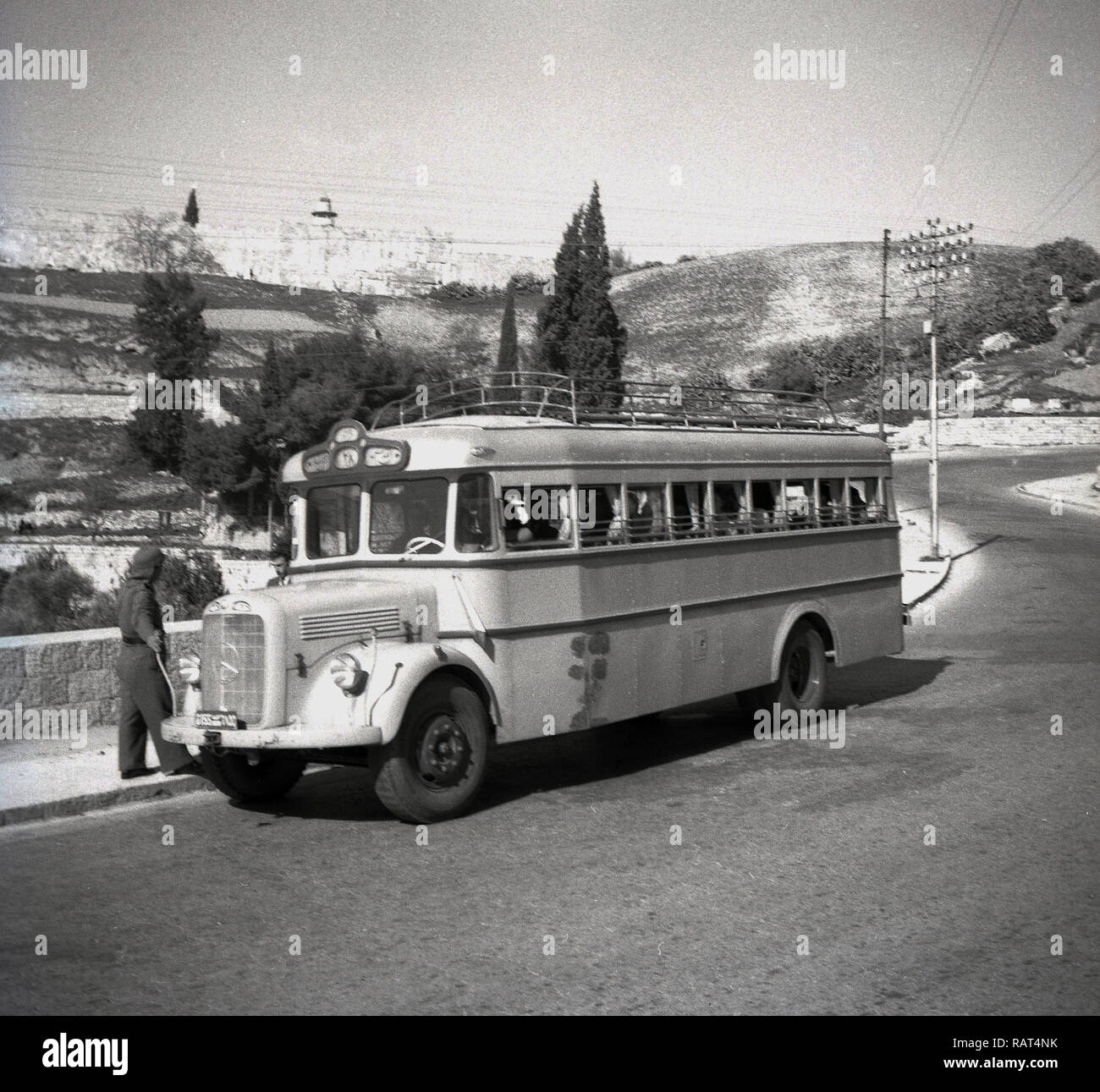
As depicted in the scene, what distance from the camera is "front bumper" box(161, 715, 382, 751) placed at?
802 cm

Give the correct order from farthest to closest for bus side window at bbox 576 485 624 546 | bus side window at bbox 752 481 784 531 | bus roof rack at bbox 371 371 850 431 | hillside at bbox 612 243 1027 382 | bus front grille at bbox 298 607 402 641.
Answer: hillside at bbox 612 243 1027 382 < bus side window at bbox 752 481 784 531 < bus roof rack at bbox 371 371 850 431 < bus side window at bbox 576 485 624 546 < bus front grille at bbox 298 607 402 641

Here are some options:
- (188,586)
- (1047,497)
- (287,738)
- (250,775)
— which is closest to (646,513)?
(250,775)

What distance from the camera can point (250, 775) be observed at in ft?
30.7

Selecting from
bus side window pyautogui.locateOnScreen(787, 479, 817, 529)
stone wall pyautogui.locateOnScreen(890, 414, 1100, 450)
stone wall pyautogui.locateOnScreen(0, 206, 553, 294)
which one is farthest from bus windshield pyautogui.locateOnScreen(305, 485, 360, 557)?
stone wall pyautogui.locateOnScreen(0, 206, 553, 294)

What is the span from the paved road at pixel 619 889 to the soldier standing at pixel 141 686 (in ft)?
1.45

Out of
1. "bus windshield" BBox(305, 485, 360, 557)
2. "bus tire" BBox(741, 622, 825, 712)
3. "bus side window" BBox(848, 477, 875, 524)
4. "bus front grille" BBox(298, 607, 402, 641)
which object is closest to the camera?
"bus front grille" BBox(298, 607, 402, 641)

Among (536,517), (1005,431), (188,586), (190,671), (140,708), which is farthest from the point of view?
(1005,431)

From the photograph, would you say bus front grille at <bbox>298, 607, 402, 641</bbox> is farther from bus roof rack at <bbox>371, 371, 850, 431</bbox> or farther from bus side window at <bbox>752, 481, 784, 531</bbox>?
bus side window at <bbox>752, 481, 784, 531</bbox>

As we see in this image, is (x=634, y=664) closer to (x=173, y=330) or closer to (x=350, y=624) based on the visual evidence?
(x=350, y=624)

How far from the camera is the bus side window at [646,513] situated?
10.4 metres

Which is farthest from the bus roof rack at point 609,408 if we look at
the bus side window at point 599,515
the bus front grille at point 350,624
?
the bus front grille at point 350,624

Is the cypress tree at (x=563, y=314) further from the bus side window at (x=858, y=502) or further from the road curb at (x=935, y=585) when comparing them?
the bus side window at (x=858, y=502)

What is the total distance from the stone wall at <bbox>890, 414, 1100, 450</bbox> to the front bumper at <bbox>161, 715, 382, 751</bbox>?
53970 millimetres

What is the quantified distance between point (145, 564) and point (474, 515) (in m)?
2.56
